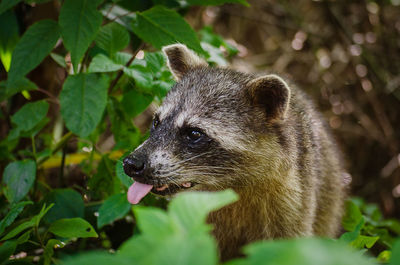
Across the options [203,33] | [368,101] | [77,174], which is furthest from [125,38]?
[368,101]

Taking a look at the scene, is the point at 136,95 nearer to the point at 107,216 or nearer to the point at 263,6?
the point at 107,216

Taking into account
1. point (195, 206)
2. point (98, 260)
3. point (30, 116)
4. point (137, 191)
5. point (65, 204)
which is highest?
point (195, 206)

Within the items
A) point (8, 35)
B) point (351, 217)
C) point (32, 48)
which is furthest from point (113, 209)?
point (351, 217)

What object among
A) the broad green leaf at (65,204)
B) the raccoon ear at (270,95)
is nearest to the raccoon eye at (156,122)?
the raccoon ear at (270,95)

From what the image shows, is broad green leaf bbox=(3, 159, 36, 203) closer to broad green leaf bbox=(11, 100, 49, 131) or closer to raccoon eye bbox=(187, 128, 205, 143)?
broad green leaf bbox=(11, 100, 49, 131)

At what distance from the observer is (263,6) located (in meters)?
8.23

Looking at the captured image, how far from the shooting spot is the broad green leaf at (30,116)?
11.4 feet

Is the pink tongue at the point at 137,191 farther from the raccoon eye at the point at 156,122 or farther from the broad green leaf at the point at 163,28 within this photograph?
the broad green leaf at the point at 163,28

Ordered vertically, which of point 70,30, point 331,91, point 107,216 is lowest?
point 331,91

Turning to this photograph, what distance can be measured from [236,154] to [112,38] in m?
1.34

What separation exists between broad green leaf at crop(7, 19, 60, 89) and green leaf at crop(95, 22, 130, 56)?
372mm

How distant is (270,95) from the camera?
3270 mm

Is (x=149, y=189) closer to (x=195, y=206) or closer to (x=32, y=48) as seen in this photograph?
(x=32, y=48)

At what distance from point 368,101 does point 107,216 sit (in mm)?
5197
